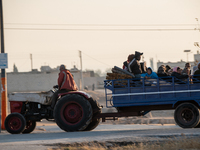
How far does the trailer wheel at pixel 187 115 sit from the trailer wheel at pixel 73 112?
8.98ft

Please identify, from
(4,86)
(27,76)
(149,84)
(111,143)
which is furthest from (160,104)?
(27,76)

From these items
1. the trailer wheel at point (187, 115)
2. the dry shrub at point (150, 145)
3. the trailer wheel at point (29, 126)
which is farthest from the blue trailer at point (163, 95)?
the trailer wheel at point (29, 126)

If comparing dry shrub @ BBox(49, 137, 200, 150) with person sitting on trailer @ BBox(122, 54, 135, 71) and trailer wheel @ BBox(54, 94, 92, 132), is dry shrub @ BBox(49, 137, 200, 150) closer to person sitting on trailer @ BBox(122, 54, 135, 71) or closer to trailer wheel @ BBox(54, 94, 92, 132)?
trailer wheel @ BBox(54, 94, 92, 132)

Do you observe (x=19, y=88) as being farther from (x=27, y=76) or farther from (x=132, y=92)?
(x=132, y=92)

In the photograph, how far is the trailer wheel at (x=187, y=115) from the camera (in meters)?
11.6

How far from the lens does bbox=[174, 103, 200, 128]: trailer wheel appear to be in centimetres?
1161

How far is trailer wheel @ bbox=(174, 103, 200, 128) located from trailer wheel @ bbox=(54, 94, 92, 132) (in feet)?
8.98

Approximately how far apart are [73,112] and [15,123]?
82.4 inches

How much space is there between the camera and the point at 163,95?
1173 cm

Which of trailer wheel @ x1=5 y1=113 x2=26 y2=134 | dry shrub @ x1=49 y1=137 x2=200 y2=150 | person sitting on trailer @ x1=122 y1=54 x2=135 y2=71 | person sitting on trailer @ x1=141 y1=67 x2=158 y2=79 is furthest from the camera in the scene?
trailer wheel @ x1=5 y1=113 x2=26 y2=134

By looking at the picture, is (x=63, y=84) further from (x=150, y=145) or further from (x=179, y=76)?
(x=150, y=145)

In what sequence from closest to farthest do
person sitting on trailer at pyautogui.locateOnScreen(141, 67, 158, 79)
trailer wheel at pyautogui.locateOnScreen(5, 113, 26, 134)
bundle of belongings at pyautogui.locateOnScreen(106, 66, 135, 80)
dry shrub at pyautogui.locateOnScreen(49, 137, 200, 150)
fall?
1. dry shrub at pyautogui.locateOnScreen(49, 137, 200, 150)
2. bundle of belongings at pyautogui.locateOnScreen(106, 66, 135, 80)
3. person sitting on trailer at pyautogui.locateOnScreen(141, 67, 158, 79)
4. trailer wheel at pyautogui.locateOnScreen(5, 113, 26, 134)

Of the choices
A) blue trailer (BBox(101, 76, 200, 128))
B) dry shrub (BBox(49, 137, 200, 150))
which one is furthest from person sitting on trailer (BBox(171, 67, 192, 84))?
dry shrub (BBox(49, 137, 200, 150))

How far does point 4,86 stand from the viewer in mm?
16344
